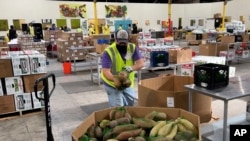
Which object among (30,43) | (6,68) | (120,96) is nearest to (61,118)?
(6,68)

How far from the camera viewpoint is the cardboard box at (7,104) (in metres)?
4.18

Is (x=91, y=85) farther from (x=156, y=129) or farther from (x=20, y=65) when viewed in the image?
(x=156, y=129)

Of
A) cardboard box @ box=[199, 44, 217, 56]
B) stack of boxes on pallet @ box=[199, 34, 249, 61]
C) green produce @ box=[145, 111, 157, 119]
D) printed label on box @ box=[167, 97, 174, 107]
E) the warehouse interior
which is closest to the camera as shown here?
green produce @ box=[145, 111, 157, 119]

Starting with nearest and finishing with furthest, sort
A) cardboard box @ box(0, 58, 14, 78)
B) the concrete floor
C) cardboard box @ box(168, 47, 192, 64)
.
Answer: the concrete floor < cardboard box @ box(0, 58, 14, 78) < cardboard box @ box(168, 47, 192, 64)

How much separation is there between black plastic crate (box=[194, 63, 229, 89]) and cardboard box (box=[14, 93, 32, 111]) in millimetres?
3191

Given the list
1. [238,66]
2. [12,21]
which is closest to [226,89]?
[238,66]

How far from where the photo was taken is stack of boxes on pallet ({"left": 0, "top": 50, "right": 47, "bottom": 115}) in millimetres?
4152

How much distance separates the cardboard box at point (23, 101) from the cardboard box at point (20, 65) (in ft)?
1.30

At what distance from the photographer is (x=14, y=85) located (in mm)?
4227

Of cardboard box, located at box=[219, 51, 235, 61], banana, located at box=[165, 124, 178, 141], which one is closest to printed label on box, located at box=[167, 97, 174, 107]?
banana, located at box=[165, 124, 178, 141]

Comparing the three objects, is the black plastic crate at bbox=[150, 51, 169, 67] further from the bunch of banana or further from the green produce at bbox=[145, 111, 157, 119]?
the bunch of banana

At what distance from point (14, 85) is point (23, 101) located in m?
0.33

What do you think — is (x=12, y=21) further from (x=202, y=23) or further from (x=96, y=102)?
(x=202, y=23)

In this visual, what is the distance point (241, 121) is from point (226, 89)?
62 cm
